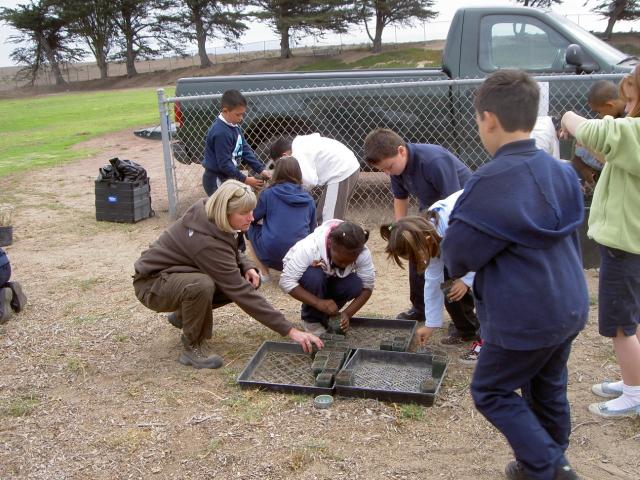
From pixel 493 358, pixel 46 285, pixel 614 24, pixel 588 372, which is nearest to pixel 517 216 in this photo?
pixel 493 358

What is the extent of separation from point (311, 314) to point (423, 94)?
316 centimetres

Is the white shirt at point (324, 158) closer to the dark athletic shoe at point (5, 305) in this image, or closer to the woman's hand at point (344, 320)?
the woman's hand at point (344, 320)

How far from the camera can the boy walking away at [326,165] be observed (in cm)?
538

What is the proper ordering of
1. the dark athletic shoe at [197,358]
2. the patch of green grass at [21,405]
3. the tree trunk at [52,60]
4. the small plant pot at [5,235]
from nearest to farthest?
the patch of green grass at [21,405] < the dark athletic shoe at [197,358] < the small plant pot at [5,235] < the tree trunk at [52,60]

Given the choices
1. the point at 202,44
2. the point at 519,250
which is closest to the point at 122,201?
the point at 519,250

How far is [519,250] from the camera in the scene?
2180mm

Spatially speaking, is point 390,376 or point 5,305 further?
point 5,305

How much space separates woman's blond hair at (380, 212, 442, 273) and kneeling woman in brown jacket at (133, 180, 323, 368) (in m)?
0.85

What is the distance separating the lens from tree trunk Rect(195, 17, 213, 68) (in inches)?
1827

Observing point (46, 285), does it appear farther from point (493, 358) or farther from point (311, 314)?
point (493, 358)

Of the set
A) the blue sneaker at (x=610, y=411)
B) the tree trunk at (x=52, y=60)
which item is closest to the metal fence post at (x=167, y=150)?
the blue sneaker at (x=610, y=411)

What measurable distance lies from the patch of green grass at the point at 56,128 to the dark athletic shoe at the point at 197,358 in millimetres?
8641

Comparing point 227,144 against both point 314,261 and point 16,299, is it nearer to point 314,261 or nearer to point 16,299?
point 16,299

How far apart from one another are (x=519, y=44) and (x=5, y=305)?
16.5 feet
